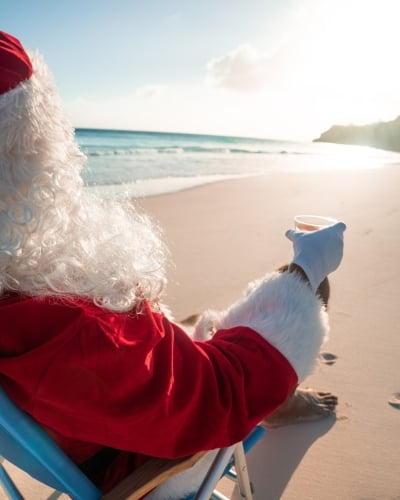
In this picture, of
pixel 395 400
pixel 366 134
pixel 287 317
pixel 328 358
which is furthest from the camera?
pixel 366 134

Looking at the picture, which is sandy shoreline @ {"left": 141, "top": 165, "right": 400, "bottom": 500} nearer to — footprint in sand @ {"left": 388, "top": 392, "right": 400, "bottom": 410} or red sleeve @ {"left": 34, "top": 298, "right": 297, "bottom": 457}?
footprint in sand @ {"left": 388, "top": 392, "right": 400, "bottom": 410}

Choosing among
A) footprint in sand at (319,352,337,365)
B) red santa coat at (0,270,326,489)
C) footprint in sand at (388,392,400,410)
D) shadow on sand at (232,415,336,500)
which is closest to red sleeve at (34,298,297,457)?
red santa coat at (0,270,326,489)

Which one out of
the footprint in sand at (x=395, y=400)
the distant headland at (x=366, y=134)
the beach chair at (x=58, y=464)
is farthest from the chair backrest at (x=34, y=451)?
the distant headland at (x=366, y=134)

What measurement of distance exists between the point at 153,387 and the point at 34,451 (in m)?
0.25

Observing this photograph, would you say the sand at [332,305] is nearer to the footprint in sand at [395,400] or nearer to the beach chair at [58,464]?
the footprint in sand at [395,400]

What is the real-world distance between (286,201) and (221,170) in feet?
22.8

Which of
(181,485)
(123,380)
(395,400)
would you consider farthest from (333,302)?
(123,380)

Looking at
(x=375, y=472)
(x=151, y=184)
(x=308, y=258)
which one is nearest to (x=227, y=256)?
(x=375, y=472)

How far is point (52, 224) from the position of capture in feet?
3.07

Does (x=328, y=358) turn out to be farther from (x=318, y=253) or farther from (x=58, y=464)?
(x=58, y=464)

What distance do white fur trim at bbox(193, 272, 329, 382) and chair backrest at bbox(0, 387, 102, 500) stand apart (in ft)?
1.85

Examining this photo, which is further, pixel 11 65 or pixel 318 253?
pixel 318 253

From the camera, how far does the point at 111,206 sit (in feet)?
4.05

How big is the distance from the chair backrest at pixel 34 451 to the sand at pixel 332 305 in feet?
3.59
